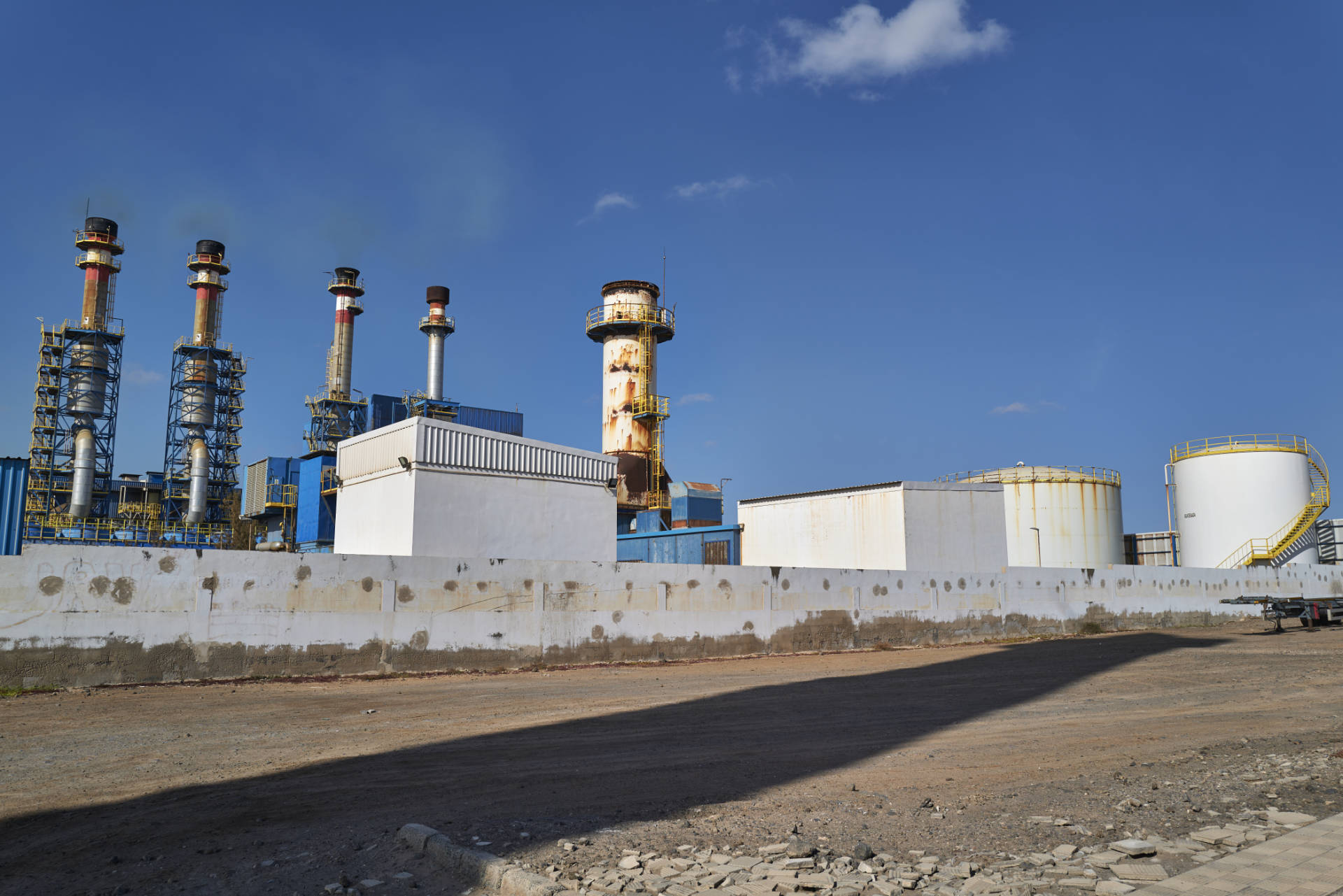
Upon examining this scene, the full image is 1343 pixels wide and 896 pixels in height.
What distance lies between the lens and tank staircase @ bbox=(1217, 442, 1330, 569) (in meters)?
38.1

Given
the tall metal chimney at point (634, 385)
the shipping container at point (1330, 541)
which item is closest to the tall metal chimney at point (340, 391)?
the tall metal chimney at point (634, 385)

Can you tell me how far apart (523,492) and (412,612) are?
8010 mm

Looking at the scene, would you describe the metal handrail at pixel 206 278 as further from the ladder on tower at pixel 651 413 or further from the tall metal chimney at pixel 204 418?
the ladder on tower at pixel 651 413

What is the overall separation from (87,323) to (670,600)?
52.5 meters

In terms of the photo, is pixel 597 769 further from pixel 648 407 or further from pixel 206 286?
pixel 206 286

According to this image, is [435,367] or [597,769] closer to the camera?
[597,769]

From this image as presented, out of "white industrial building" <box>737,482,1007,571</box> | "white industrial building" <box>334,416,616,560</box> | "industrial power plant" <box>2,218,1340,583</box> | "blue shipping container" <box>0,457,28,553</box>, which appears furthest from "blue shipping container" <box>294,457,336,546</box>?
"blue shipping container" <box>0,457,28,553</box>

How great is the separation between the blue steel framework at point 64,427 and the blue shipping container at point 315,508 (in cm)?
1415

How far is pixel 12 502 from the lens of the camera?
1767cm

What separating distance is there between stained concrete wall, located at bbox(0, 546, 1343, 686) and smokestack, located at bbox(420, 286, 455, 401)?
4326cm

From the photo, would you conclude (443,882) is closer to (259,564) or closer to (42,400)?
(259,564)

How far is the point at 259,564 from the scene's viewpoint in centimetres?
1438

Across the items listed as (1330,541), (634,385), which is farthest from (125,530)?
(1330,541)

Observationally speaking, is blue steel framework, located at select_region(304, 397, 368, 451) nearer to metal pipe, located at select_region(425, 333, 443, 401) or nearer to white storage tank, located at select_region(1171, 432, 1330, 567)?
metal pipe, located at select_region(425, 333, 443, 401)
